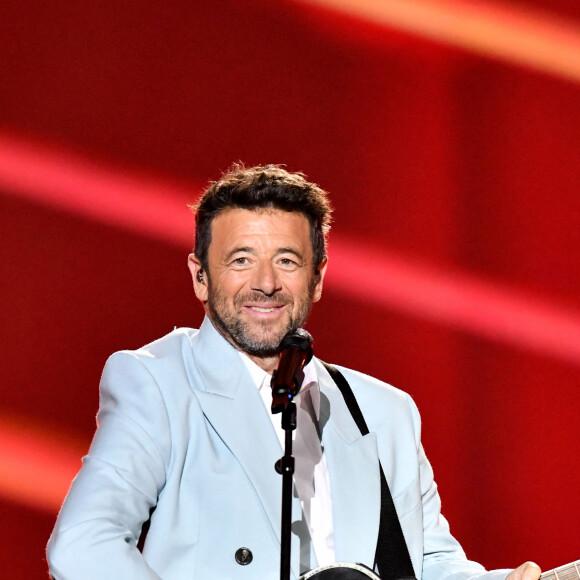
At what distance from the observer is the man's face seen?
7.93 ft

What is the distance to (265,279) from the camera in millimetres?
2408

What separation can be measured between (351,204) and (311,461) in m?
1.18

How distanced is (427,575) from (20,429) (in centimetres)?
127

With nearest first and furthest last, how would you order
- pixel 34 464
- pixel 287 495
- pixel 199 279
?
1. pixel 287 495
2. pixel 199 279
3. pixel 34 464

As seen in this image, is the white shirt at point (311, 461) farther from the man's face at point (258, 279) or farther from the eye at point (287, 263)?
the eye at point (287, 263)

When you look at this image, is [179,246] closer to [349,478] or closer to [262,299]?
[262,299]

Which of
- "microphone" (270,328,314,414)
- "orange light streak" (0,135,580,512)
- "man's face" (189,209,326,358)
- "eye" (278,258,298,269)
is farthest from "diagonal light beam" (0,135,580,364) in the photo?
"microphone" (270,328,314,414)

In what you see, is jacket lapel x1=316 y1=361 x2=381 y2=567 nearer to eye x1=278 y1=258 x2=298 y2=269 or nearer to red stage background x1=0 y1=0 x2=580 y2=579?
eye x1=278 y1=258 x2=298 y2=269

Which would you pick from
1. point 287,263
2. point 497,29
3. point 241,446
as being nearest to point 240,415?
point 241,446

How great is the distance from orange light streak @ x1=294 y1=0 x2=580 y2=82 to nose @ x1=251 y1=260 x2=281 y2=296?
4.44 feet

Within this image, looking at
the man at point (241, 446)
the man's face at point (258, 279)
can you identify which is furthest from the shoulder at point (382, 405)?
the man's face at point (258, 279)

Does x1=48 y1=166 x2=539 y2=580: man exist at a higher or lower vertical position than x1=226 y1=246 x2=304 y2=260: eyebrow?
lower

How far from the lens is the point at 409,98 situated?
3.42 meters

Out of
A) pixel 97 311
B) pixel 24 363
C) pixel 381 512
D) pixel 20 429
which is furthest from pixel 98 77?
pixel 381 512
